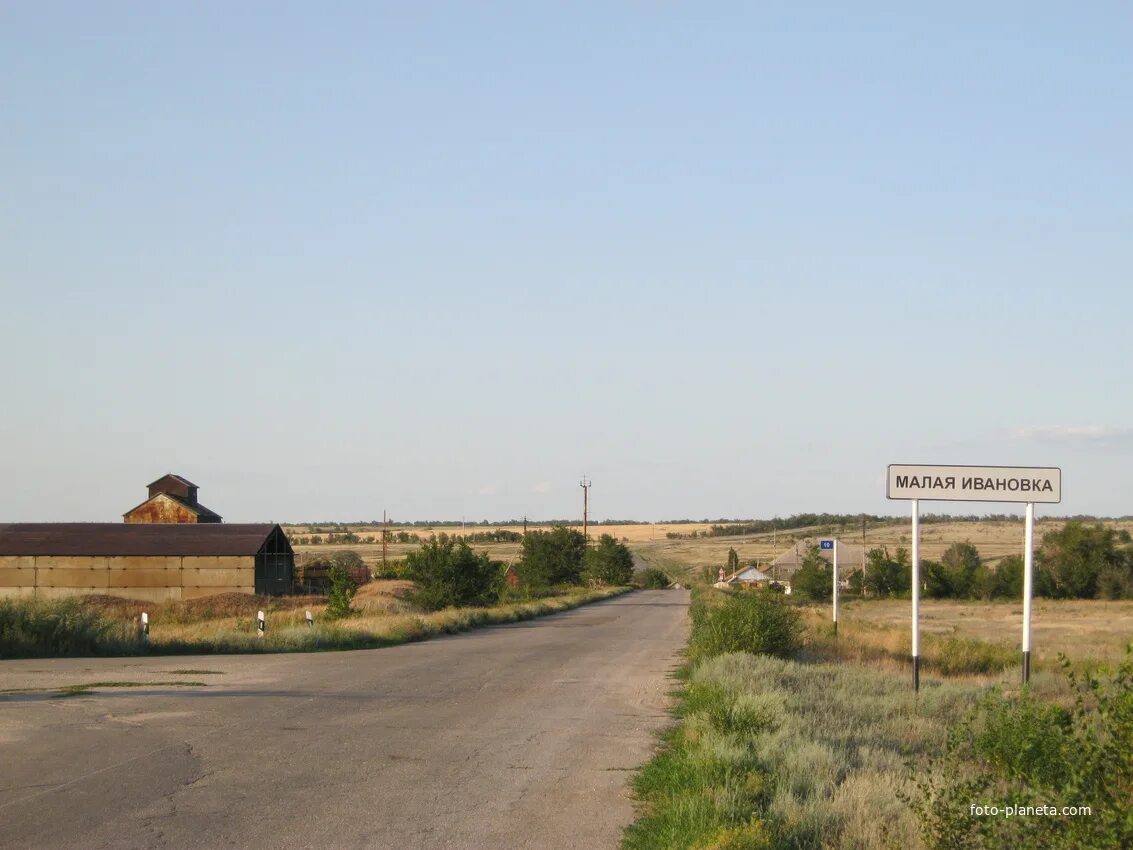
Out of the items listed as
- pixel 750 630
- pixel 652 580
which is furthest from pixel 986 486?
pixel 652 580

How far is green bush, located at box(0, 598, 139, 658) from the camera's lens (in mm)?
23609

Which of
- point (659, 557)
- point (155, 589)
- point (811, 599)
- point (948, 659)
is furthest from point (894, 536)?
point (948, 659)

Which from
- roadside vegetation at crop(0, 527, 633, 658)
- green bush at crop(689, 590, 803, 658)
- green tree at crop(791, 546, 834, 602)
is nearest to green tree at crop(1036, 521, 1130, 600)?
green tree at crop(791, 546, 834, 602)

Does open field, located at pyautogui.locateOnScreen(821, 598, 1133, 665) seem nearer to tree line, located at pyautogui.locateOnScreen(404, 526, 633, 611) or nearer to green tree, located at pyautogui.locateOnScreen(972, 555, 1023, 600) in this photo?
green tree, located at pyautogui.locateOnScreen(972, 555, 1023, 600)

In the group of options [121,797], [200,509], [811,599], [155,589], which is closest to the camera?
[121,797]

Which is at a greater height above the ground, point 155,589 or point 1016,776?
point 1016,776

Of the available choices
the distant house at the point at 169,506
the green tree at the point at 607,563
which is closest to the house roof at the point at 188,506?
the distant house at the point at 169,506

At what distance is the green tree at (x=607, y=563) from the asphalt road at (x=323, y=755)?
8064 cm

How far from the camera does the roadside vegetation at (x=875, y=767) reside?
276 inches

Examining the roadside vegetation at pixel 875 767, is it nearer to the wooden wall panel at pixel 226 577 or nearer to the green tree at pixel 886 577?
the wooden wall panel at pixel 226 577

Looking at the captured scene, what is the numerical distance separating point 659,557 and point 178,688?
162288mm

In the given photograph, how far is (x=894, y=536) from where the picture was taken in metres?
186

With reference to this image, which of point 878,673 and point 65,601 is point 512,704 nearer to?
point 878,673

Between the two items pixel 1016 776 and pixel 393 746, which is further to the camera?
pixel 393 746
